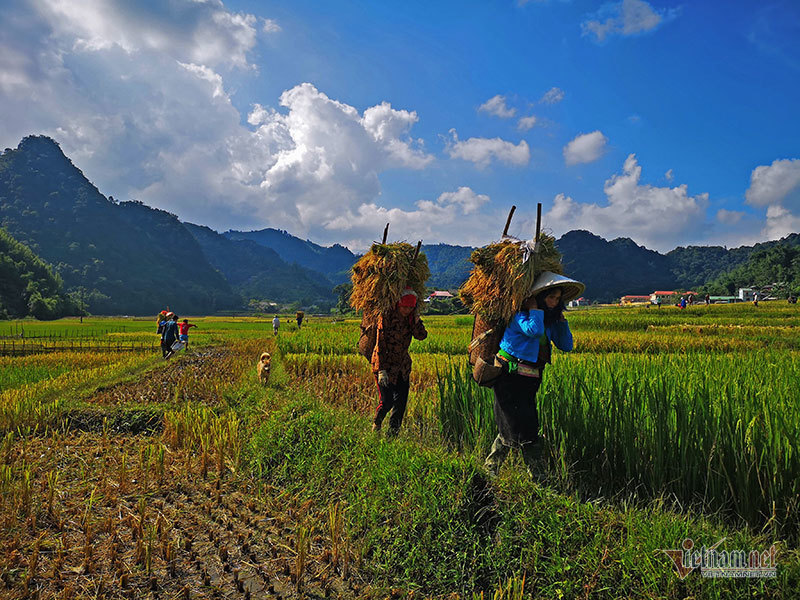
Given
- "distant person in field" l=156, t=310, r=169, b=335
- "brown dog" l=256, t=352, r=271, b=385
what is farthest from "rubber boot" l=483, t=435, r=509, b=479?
"distant person in field" l=156, t=310, r=169, b=335

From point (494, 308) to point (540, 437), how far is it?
1.08m

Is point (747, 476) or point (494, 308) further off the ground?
point (494, 308)

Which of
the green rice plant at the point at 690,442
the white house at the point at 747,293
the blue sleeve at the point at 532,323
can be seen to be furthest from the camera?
the white house at the point at 747,293

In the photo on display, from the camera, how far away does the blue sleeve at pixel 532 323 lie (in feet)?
9.55

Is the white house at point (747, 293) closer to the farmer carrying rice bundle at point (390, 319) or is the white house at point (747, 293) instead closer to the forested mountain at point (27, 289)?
the farmer carrying rice bundle at point (390, 319)

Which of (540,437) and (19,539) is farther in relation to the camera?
(540,437)

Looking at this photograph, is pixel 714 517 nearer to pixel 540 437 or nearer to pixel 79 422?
pixel 540 437

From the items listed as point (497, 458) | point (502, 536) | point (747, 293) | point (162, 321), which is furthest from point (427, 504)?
point (747, 293)

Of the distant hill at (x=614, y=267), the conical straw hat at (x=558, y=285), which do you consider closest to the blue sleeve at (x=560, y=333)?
the conical straw hat at (x=558, y=285)

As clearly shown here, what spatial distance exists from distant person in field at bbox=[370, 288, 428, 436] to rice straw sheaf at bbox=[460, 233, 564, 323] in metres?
0.99

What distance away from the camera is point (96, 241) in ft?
403

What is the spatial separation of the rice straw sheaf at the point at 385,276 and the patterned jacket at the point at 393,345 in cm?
14

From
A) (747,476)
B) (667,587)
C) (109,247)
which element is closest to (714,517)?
(747,476)

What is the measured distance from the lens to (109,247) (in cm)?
12406
